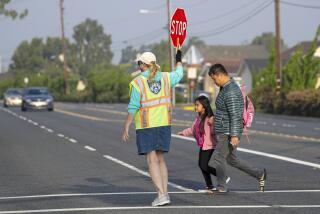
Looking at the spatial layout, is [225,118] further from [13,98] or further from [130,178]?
[13,98]

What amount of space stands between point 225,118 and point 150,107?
1.40m

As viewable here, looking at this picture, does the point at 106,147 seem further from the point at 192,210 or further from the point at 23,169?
the point at 192,210

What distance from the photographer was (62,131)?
32781 mm

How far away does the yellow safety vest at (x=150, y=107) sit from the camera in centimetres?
1129

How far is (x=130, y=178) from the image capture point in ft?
51.1

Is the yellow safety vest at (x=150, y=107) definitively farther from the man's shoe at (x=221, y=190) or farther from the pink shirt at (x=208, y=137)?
the man's shoe at (x=221, y=190)

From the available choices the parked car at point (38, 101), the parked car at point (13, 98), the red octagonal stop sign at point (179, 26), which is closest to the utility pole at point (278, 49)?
the parked car at point (38, 101)

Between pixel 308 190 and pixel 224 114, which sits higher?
pixel 224 114

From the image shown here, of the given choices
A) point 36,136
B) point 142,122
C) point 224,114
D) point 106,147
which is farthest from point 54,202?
point 36,136

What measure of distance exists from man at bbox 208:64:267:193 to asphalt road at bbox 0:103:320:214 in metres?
0.48

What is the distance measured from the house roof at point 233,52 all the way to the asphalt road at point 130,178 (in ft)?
383

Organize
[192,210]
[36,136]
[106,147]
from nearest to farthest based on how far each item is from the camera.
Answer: [192,210], [106,147], [36,136]

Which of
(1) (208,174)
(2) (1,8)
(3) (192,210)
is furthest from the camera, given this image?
(2) (1,8)

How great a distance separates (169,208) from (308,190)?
2772 mm
